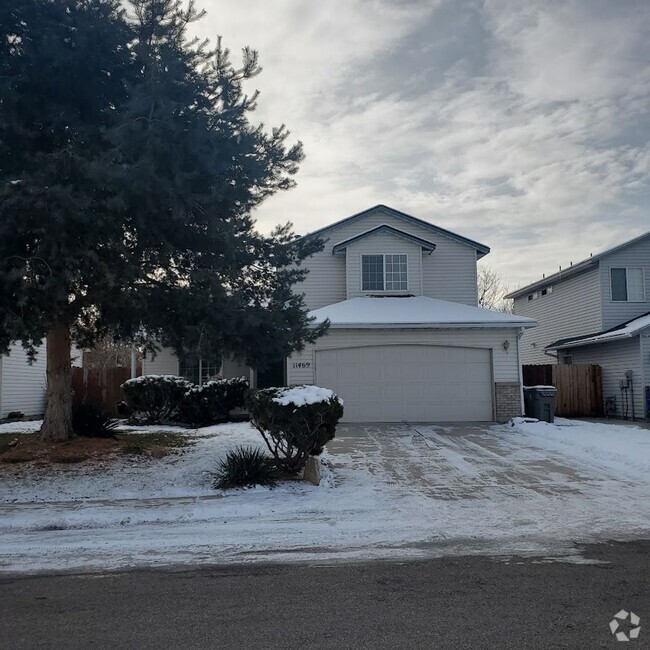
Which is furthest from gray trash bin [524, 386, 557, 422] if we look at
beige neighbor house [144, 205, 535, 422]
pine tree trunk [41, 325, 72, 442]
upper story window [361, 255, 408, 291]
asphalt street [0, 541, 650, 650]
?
pine tree trunk [41, 325, 72, 442]

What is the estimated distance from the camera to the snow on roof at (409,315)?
1736 cm

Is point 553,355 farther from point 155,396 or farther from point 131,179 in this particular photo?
point 131,179

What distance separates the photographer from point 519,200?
19.6 m

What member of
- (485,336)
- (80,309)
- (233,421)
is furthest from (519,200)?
(80,309)

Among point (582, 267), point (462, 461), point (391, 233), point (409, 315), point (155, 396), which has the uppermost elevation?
point (391, 233)

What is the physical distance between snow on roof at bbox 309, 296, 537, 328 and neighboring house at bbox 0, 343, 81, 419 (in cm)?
833

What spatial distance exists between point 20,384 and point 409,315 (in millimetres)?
13127

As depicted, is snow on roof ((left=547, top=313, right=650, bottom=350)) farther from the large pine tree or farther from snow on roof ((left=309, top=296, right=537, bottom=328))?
the large pine tree

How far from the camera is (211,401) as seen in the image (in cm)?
1794

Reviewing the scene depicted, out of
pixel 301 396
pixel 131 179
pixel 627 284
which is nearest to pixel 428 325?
pixel 301 396

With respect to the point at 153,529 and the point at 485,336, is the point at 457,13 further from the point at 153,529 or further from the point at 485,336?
the point at 153,529

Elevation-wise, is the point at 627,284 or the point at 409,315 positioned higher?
the point at 627,284

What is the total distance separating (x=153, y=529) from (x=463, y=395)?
1227 centimetres

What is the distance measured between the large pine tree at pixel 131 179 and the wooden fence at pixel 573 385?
44.3 feet
